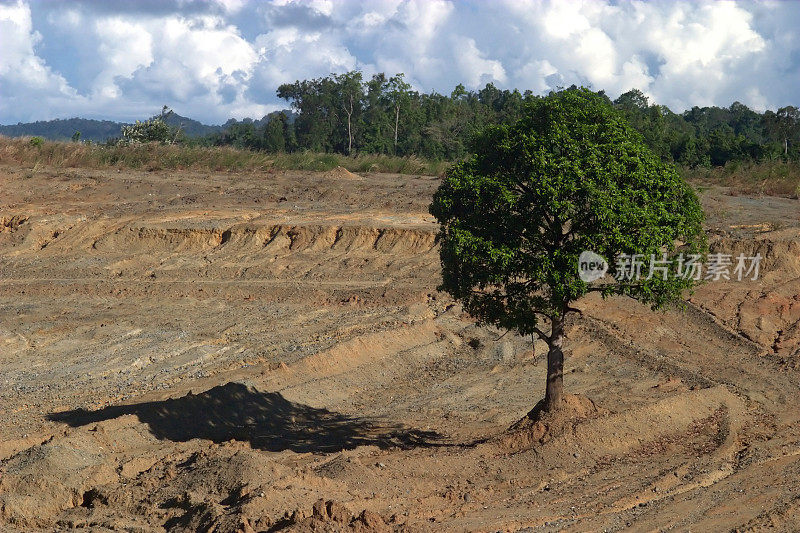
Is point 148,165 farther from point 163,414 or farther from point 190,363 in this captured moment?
point 163,414

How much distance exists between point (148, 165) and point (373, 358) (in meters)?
21.9

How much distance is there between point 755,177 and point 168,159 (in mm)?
23999

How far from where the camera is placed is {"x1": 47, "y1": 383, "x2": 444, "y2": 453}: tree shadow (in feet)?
39.0

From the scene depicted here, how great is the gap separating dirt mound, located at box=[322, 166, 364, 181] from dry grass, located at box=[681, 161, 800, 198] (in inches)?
499

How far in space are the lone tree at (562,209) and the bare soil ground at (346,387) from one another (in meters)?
2.37

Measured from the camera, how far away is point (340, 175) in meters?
33.8

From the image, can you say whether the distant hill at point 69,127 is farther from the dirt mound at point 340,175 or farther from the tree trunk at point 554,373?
the tree trunk at point 554,373

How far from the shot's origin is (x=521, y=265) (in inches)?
386

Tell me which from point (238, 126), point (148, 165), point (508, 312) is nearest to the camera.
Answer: point (508, 312)

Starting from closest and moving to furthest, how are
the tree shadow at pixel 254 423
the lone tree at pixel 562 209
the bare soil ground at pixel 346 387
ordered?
the bare soil ground at pixel 346 387
the lone tree at pixel 562 209
the tree shadow at pixel 254 423

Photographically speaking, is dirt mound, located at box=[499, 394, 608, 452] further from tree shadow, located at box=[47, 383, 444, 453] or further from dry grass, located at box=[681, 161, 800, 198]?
dry grass, located at box=[681, 161, 800, 198]

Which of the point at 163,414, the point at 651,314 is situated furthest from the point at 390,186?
the point at 163,414

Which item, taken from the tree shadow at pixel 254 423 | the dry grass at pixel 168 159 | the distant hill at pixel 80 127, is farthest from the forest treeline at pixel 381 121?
the distant hill at pixel 80 127

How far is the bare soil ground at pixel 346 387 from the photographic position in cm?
912
